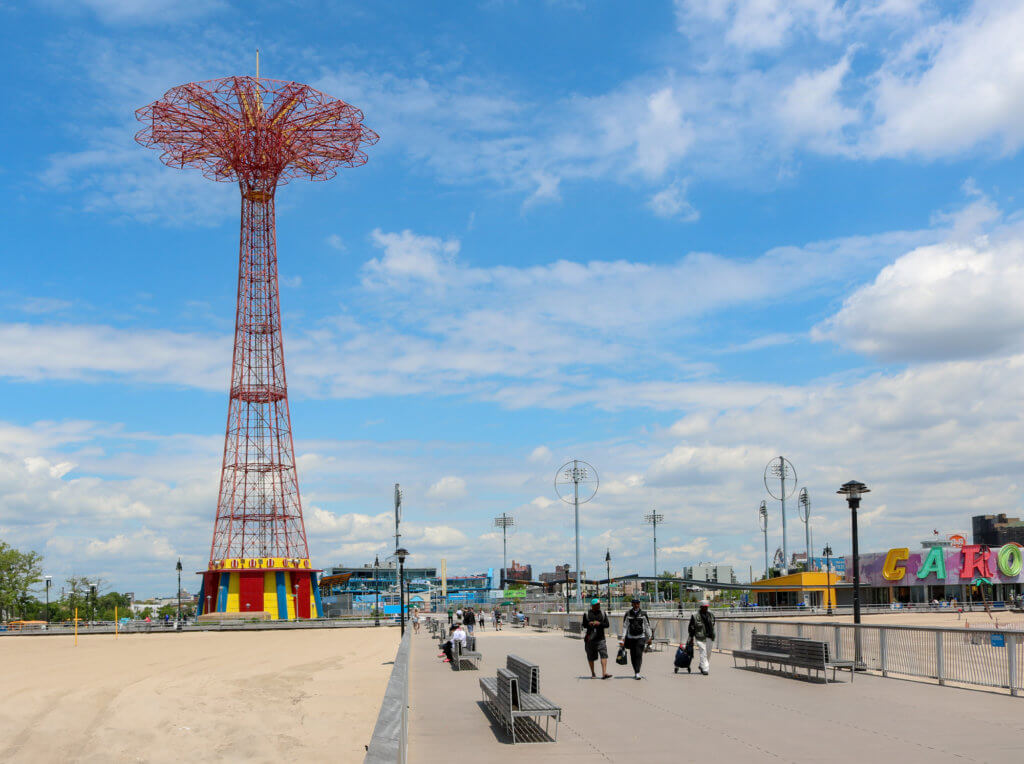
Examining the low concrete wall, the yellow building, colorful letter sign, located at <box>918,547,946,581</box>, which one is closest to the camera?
the low concrete wall

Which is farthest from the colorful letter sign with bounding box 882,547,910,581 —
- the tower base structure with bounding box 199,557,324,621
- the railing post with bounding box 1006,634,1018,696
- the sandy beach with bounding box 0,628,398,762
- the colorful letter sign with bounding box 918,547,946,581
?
the railing post with bounding box 1006,634,1018,696

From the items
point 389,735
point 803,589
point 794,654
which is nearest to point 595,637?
point 794,654

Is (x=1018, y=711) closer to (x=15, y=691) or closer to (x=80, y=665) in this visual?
(x=15, y=691)

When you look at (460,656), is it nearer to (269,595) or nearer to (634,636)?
(634,636)

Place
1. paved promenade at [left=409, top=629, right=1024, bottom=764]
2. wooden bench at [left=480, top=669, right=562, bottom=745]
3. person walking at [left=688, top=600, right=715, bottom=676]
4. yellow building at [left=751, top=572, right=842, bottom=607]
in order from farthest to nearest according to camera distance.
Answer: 1. yellow building at [left=751, top=572, right=842, bottom=607]
2. person walking at [left=688, top=600, right=715, bottom=676]
3. wooden bench at [left=480, top=669, right=562, bottom=745]
4. paved promenade at [left=409, top=629, right=1024, bottom=764]

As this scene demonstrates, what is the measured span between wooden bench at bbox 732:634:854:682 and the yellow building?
64.0 metres

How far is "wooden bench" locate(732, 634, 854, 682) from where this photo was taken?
56.4 ft

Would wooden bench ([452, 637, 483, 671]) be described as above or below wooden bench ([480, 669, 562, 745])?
below

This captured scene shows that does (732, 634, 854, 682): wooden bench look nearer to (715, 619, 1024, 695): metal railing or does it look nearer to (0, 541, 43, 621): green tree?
(715, 619, 1024, 695): metal railing

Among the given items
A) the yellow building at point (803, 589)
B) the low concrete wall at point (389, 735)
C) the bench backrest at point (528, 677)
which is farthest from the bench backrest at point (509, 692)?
the yellow building at point (803, 589)

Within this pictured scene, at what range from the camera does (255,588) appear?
70688 mm

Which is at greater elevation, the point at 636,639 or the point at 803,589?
the point at 636,639

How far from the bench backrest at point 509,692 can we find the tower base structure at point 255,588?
6182cm

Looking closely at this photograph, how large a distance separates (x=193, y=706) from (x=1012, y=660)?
16979 millimetres
